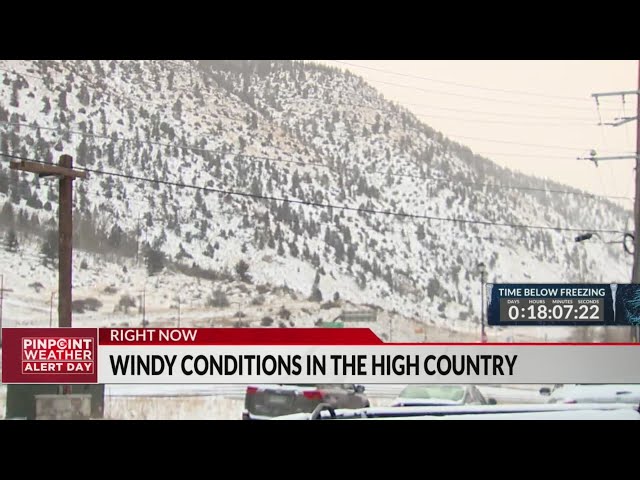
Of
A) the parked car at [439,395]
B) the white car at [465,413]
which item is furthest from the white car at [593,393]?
the parked car at [439,395]

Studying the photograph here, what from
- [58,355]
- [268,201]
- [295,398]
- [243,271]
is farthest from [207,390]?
[268,201]

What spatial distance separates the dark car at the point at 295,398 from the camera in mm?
10625

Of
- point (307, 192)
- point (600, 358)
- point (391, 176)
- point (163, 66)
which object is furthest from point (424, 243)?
point (163, 66)

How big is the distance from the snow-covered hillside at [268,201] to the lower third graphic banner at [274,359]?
93 cm

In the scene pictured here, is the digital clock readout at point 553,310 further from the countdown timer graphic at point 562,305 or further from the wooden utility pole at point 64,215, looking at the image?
the wooden utility pole at point 64,215

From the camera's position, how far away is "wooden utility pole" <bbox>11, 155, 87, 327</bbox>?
11.7 m

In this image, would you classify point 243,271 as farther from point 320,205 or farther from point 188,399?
point 188,399

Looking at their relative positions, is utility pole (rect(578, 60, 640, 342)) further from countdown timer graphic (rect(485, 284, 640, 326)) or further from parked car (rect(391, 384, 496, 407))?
parked car (rect(391, 384, 496, 407))

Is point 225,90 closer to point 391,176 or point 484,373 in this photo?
point 391,176

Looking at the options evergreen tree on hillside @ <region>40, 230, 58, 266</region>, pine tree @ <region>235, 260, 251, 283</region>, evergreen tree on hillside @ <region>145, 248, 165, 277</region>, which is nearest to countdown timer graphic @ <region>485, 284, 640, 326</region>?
pine tree @ <region>235, 260, 251, 283</region>

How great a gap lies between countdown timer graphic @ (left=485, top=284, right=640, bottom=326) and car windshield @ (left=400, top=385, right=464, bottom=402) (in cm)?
83

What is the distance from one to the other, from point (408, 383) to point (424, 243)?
8.41ft

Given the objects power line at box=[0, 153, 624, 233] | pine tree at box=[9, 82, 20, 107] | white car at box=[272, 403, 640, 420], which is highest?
pine tree at box=[9, 82, 20, 107]
